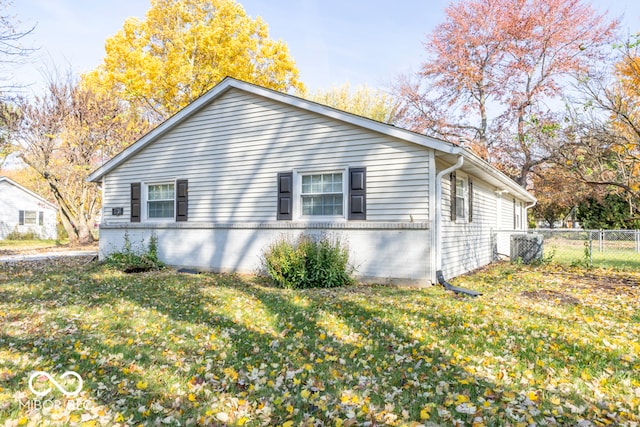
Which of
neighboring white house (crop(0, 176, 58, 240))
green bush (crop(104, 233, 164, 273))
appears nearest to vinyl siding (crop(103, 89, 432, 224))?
green bush (crop(104, 233, 164, 273))

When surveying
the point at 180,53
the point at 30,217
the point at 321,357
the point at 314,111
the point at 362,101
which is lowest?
the point at 321,357

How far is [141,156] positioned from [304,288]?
269 inches

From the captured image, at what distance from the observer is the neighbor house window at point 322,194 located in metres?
8.81

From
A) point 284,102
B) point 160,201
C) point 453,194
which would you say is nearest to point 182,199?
point 160,201

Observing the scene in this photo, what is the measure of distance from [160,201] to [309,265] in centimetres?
558

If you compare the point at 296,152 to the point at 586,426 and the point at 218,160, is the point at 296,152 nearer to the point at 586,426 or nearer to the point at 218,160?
the point at 218,160

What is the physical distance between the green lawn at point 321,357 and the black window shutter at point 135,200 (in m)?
4.50

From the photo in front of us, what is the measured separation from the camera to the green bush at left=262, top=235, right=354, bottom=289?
800cm

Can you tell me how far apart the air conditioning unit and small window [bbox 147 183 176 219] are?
1054 cm

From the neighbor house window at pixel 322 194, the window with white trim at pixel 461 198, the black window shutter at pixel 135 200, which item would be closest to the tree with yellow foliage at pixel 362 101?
the window with white trim at pixel 461 198

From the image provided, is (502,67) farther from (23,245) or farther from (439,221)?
(23,245)

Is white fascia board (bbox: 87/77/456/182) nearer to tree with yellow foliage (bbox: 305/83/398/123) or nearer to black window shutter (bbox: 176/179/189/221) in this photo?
black window shutter (bbox: 176/179/189/221)

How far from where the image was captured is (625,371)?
3.58 metres

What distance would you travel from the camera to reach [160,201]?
1130 centimetres
